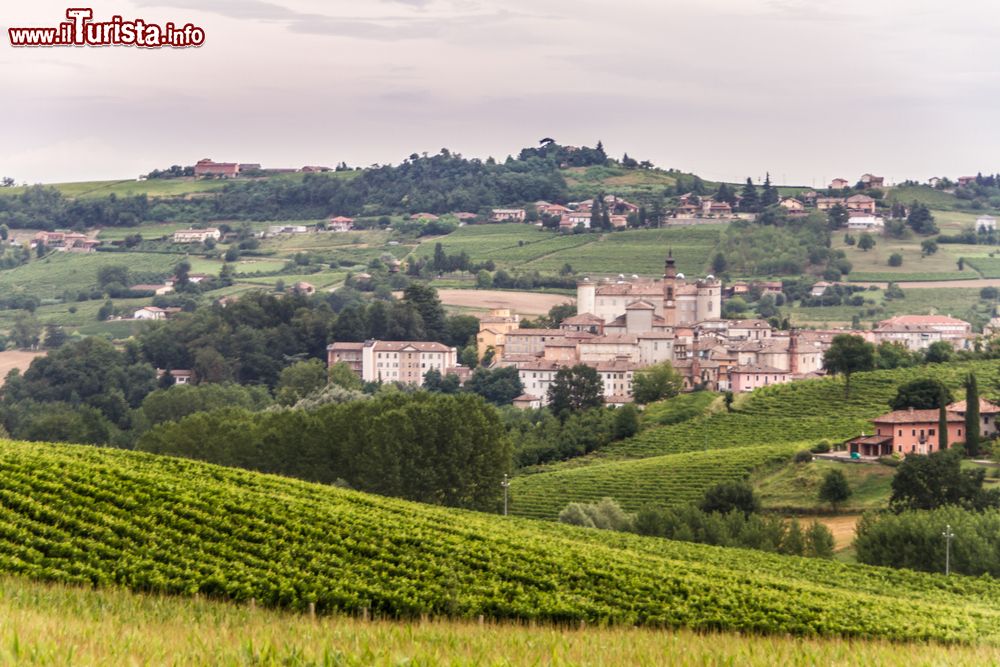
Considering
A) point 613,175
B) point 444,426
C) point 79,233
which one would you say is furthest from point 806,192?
point 444,426

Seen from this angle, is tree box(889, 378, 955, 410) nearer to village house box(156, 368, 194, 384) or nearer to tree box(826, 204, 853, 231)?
village house box(156, 368, 194, 384)

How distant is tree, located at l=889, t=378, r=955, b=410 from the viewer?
58.2 metres

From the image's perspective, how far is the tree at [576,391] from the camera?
78312 millimetres

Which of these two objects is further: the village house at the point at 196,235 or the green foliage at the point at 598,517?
the village house at the point at 196,235

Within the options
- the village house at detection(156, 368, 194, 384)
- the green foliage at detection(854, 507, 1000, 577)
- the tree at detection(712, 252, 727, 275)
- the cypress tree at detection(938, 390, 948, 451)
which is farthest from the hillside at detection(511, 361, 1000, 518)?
the tree at detection(712, 252, 727, 275)

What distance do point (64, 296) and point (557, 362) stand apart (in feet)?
171

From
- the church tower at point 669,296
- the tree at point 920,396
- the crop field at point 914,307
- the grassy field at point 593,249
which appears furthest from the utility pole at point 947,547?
the grassy field at point 593,249

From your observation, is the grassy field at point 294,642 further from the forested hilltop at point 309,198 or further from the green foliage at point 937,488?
the forested hilltop at point 309,198

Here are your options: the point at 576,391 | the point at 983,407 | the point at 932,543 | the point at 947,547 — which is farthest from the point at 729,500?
the point at 576,391

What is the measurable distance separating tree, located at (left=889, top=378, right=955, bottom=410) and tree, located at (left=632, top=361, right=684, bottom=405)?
20656mm

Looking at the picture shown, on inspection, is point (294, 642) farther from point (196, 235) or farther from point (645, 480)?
point (196, 235)

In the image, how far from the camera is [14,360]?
104500 millimetres

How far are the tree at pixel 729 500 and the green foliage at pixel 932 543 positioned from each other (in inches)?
278

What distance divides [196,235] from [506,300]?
47.1 metres
